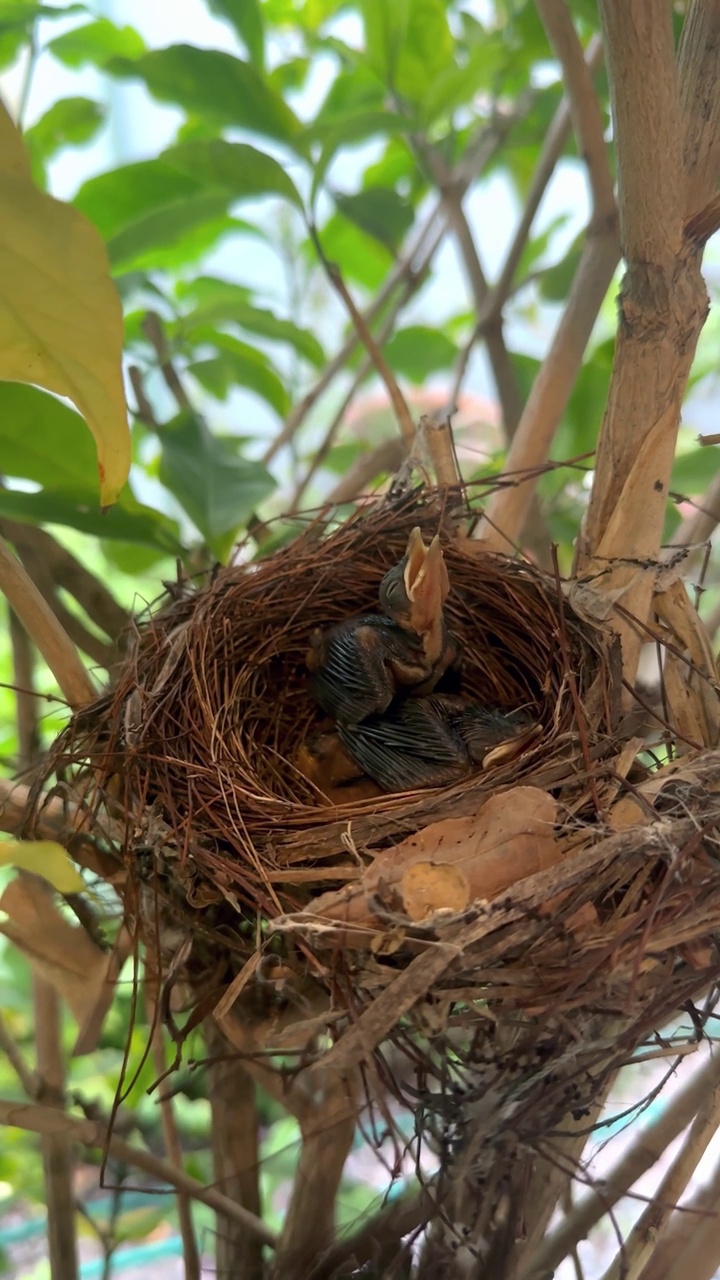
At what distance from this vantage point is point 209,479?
72 cm

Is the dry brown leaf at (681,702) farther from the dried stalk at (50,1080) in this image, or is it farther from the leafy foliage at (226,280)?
the dried stalk at (50,1080)

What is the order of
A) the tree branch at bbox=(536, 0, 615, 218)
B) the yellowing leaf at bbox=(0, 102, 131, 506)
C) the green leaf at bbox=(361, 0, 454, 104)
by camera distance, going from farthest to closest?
1. the green leaf at bbox=(361, 0, 454, 104)
2. the tree branch at bbox=(536, 0, 615, 218)
3. the yellowing leaf at bbox=(0, 102, 131, 506)

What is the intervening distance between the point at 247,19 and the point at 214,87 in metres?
0.08

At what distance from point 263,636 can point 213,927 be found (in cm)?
28

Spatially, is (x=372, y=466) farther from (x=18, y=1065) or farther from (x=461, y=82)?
(x=18, y=1065)

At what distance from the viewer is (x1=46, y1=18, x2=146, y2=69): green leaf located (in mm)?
849

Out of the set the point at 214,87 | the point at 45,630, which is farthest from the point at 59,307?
the point at 214,87

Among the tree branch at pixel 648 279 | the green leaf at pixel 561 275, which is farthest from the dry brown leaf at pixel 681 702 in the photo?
the green leaf at pixel 561 275

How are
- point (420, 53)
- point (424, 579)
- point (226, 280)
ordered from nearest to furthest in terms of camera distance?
point (424, 579) < point (420, 53) < point (226, 280)

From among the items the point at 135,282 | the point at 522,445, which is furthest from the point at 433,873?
the point at 135,282

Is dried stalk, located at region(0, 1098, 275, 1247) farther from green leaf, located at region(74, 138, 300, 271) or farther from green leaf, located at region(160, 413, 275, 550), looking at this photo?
green leaf, located at region(74, 138, 300, 271)

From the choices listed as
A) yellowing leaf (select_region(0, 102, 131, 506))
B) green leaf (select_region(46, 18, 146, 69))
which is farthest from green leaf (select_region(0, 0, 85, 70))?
yellowing leaf (select_region(0, 102, 131, 506))

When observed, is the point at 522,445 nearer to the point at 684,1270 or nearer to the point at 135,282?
the point at 135,282

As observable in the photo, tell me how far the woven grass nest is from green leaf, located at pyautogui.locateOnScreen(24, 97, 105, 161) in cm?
57
